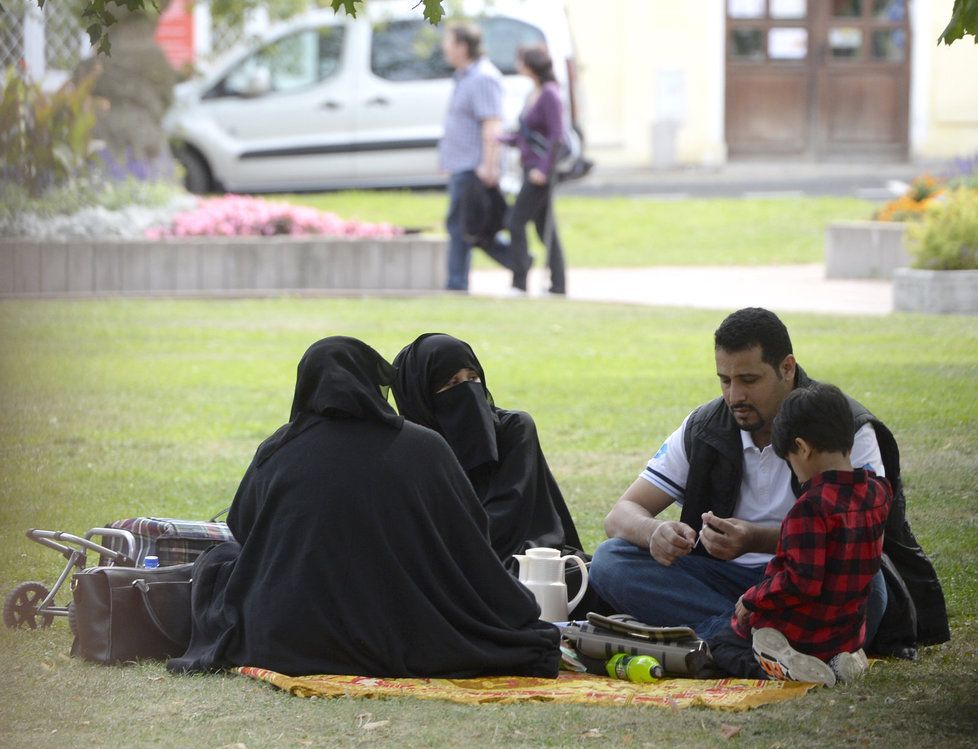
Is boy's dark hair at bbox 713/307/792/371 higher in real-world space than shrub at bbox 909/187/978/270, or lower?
lower

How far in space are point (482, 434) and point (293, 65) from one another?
14501 mm

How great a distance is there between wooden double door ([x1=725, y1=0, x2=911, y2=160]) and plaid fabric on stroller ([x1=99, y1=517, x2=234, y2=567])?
20.9 m

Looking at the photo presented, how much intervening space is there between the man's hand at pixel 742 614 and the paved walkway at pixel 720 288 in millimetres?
7271

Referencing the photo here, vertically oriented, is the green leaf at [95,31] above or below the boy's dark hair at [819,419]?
above

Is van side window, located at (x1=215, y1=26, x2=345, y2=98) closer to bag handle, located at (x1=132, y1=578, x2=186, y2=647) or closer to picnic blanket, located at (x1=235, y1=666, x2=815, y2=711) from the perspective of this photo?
bag handle, located at (x1=132, y1=578, x2=186, y2=647)

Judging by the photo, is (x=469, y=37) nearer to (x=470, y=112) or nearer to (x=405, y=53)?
(x=470, y=112)

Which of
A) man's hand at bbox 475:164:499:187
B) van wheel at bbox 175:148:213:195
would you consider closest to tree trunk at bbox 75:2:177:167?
van wheel at bbox 175:148:213:195

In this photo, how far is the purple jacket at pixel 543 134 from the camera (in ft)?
40.8

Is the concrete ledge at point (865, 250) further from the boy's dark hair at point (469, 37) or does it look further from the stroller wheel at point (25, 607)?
the stroller wheel at point (25, 607)

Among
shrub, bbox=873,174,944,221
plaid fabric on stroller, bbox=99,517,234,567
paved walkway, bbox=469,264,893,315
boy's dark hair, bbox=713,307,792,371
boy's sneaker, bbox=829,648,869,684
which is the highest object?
shrub, bbox=873,174,944,221

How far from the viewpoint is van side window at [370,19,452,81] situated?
1858 cm

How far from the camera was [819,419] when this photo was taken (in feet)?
13.9

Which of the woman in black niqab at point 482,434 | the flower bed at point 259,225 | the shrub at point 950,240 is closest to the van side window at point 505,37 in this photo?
the flower bed at point 259,225

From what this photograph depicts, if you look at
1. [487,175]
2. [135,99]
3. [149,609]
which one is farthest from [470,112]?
[149,609]
